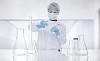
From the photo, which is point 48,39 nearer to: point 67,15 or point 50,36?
point 50,36

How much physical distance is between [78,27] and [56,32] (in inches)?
98.5

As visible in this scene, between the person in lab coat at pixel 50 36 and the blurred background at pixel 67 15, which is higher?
the blurred background at pixel 67 15

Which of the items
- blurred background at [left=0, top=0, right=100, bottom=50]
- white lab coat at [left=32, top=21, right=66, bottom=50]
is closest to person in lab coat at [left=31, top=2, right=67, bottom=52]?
white lab coat at [left=32, top=21, right=66, bottom=50]

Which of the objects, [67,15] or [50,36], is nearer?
[50,36]

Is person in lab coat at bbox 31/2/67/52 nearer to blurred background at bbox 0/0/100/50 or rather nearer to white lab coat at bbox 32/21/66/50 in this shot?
white lab coat at bbox 32/21/66/50

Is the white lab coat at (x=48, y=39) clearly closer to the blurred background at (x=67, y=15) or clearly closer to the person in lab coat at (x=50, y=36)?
the person in lab coat at (x=50, y=36)

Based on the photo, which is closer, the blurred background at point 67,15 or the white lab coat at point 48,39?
the white lab coat at point 48,39

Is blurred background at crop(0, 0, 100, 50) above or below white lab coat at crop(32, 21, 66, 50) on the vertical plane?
above

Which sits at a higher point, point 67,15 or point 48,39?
point 67,15

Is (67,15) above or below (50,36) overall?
above

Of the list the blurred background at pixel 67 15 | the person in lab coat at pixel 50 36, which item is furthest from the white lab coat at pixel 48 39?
the blurred background at pixel 67 15

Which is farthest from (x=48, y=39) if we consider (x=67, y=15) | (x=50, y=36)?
(x=67, y=15)

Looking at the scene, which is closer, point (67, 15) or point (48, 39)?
point (48, 39)

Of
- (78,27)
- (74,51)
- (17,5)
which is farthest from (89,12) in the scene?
(74,51)
